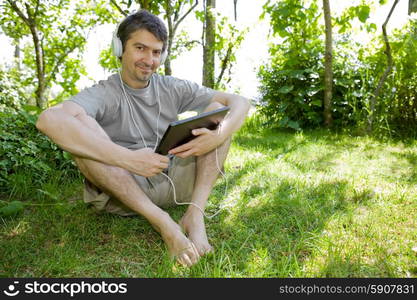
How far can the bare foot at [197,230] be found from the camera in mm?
2098

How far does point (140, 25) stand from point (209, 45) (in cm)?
478

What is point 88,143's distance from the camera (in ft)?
6.66

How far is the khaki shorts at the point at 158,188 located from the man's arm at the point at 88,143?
0.31 meters

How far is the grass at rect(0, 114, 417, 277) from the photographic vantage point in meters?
1.93

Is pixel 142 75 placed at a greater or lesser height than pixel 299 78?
greater

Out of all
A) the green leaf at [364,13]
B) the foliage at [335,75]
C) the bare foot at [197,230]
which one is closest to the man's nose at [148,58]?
the bare foot at [197,230]

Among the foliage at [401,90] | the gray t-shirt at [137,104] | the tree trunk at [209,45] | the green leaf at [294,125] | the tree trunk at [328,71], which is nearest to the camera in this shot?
the gray t-shirt at [137,104]

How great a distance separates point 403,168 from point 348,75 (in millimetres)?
2614

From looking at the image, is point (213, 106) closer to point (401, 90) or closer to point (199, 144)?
point (199, 144)

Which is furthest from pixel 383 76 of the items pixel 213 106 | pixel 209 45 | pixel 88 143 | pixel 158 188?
pixel 88 143

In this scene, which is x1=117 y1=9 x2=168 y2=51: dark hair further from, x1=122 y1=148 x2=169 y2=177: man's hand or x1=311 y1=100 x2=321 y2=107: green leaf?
x1=311 y1=100 x2=321 y2=107: green leaf

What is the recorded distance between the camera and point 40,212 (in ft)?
8.96

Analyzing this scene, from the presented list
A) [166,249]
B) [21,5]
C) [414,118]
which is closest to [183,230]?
[166,249]

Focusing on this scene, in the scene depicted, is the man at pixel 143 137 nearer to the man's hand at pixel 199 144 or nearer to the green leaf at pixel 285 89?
the man's hand at pixel 199 144
